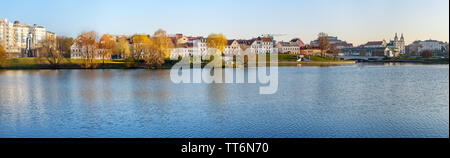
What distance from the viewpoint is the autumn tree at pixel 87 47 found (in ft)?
150

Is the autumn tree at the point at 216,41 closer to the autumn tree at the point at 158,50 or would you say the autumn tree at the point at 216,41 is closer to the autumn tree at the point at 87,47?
the autumn tree at the point at 158,50

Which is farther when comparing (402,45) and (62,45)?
(402,45)

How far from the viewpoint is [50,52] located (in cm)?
4594

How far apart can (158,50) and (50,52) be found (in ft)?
43.3

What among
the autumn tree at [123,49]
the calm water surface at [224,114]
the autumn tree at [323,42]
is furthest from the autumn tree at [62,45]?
the autumn tree at [323,42]

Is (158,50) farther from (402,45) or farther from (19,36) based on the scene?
(402,45)

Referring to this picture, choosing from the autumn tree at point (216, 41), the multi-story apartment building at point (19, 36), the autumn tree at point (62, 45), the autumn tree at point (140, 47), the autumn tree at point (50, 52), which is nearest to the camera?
the autumn tree at point (140, 47)

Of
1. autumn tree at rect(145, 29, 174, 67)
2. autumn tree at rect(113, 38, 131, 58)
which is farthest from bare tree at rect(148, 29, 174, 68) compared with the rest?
autumn tree at rect(113, 38, 131, 58)

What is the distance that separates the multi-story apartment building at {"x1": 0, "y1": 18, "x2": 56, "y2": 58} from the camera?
7138cm

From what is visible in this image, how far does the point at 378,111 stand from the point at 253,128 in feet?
18.2

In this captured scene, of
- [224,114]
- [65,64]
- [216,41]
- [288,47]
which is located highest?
[288,47]

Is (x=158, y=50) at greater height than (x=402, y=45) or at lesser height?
lesser

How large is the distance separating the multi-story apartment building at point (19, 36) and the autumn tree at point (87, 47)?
2834 cm

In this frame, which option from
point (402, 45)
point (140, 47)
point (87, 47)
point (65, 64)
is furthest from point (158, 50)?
point (402, 45)
